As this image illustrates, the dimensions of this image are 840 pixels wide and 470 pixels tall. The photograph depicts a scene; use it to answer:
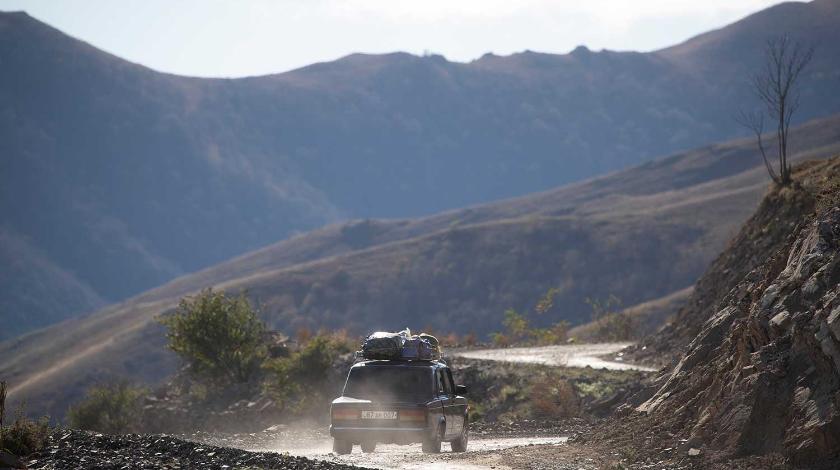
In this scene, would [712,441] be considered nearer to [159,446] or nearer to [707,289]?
[159,446]

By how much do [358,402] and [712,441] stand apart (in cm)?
604

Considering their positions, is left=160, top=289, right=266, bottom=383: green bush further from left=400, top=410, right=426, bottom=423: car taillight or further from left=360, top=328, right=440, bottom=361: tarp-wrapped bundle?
left=400, top=410, right=426, bottom=423: car taillight

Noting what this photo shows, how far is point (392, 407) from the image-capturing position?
57.6 ft

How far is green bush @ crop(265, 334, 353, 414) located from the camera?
103 ft

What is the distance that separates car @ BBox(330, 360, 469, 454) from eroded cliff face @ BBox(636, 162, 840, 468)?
3.67 metres

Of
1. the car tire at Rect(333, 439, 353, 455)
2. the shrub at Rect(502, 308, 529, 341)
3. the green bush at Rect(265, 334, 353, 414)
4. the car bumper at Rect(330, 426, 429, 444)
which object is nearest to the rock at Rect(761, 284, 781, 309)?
the car bumper at Rect(330, 426, 429, 444)

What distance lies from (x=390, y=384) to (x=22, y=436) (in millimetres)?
6231

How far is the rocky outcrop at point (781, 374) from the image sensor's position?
43.4 feet

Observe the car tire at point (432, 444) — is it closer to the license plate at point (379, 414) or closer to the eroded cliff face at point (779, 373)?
the license plate at point (379, 414)

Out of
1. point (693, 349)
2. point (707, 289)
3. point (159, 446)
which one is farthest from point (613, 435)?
point (707, 289)

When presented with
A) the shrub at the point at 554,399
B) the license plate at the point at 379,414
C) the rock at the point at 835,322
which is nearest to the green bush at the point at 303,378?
the shrub at the point at 554,399

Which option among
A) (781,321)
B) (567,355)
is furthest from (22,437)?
(567,355)

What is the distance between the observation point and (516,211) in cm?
19700

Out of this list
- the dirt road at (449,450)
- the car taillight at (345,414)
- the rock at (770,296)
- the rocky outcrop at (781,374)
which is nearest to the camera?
the rocky outcrop at (781,374)
